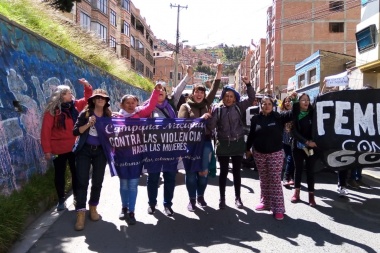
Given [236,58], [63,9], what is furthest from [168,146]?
[236,58]

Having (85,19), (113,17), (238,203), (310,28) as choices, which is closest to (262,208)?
(238,203)

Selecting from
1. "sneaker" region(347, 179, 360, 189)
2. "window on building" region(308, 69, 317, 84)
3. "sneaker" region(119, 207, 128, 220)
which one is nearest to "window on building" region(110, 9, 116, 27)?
"window on building" region(308, 69, 317, 84)

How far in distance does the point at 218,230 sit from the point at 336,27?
165ft

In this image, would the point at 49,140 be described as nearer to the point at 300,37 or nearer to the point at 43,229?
the point at 43,229

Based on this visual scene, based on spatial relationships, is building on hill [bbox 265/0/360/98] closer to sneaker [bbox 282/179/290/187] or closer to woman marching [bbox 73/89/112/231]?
sneaker [bbox 282/179/290/187]

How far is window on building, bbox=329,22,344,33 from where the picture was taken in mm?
48819

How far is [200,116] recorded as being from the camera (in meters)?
5.96

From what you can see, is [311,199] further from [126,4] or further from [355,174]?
[126,4]

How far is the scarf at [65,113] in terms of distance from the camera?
5.61 metres

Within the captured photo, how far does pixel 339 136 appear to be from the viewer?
230 inches

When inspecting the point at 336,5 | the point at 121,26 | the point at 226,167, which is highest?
the point at 336,5

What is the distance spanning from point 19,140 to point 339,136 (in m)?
4.92

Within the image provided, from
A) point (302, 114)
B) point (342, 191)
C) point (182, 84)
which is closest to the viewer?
point (302, 114)

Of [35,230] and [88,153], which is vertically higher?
[88,153]
